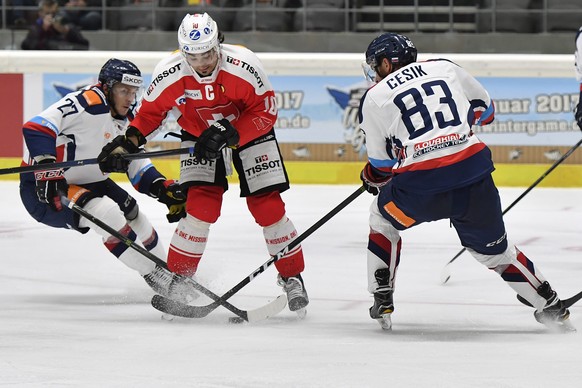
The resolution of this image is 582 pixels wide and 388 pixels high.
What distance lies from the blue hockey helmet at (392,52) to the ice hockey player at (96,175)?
40.1 inches

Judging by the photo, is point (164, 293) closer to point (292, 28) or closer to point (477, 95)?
point (477, 95)

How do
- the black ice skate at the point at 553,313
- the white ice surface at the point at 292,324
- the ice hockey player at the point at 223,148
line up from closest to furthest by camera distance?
the white ice surface at the point at 292,324
the black ice skate at the point at 553,313
the ice hockey player at the point at 223,148

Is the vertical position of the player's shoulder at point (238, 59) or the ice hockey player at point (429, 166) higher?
the player's shoulder at point (238, 59)

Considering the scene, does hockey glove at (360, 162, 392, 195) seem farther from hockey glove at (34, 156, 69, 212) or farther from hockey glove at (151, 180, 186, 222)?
hockey glove at (34, 156, 69, 212)

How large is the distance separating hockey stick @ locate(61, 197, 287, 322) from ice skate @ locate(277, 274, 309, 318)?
0.35ft

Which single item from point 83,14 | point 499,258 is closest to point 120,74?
point 499,258

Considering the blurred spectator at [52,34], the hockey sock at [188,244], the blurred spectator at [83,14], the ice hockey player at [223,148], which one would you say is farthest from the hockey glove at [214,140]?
the blurred spectator at [83,14]

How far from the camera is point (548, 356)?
9.57 feet

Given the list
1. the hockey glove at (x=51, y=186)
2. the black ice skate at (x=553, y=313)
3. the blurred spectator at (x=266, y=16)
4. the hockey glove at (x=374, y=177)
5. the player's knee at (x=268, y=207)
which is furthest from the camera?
the blurred spectator at (x=266, y=16)

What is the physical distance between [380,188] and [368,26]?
5.62 meters

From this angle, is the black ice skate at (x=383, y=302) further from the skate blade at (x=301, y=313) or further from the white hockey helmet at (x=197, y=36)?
the white hockey helmet at (x=197, y=36)

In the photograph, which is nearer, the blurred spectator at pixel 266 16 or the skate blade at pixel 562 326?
the skate blade at pixel 562 326

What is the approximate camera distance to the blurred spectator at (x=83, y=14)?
29.6 feet

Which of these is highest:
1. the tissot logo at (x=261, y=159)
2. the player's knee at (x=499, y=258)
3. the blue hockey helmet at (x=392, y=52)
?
the blue hockey helmet at (x=392, y=52)
